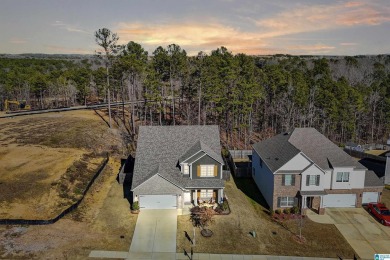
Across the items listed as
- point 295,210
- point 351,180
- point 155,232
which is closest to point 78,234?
point 155,232

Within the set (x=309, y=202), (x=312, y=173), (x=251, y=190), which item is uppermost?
(x=312, y=173)

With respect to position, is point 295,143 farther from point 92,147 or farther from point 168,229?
point 92,147

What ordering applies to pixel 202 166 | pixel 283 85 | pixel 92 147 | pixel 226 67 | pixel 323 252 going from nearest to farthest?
pixel 323 252 → pixel 202 166 → pixel 92 147 → pixel 226 67 → pixel 283 85

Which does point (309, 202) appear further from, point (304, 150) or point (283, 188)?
point (304, 150)

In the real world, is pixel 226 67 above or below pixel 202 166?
above

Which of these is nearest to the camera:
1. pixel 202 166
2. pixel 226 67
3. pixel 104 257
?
pixel 104 257

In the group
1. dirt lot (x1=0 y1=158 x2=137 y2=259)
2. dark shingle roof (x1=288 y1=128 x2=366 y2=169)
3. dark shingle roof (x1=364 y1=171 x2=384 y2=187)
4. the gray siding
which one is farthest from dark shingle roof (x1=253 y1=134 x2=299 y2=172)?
dirt lot (x1=0 y1=158 x2=137 y2=259)

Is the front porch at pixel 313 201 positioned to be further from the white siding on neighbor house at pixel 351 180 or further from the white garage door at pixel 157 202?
the white garage door at pixel 157 202

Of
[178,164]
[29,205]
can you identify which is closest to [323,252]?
[178,164]
